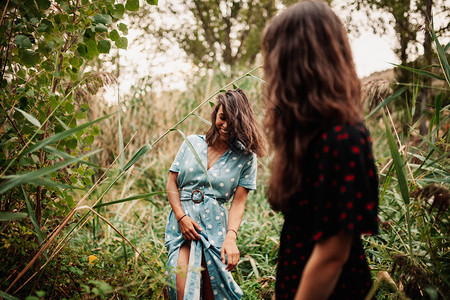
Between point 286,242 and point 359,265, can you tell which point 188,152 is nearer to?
point 286,242

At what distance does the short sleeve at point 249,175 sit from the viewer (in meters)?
2.17

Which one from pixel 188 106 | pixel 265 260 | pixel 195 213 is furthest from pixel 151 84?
pixel 195 213

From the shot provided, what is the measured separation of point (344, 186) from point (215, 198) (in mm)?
1249

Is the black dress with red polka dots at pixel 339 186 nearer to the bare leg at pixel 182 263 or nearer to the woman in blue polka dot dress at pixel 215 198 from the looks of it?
the woman in blue polka dot dress at pixel 215 198

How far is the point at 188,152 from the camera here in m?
2.21

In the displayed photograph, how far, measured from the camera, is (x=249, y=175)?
2180 mm

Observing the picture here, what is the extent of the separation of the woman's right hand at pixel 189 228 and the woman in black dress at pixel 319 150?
0.96 metres

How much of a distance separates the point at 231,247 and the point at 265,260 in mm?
1344

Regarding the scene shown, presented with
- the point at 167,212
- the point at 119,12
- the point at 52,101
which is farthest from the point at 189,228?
the point at 167,212

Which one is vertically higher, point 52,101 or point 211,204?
point 52,101

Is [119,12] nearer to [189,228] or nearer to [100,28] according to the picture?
[100,28]

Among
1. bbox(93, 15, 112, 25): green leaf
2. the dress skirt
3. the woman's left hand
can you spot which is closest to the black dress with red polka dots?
the woman's left hand

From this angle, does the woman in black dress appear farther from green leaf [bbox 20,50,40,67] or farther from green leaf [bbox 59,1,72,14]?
Result: green leaf [bbox 20,50,40,67]

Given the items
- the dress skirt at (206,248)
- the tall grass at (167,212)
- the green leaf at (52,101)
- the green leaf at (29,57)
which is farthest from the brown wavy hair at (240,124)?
the green leaf at (29,57)
